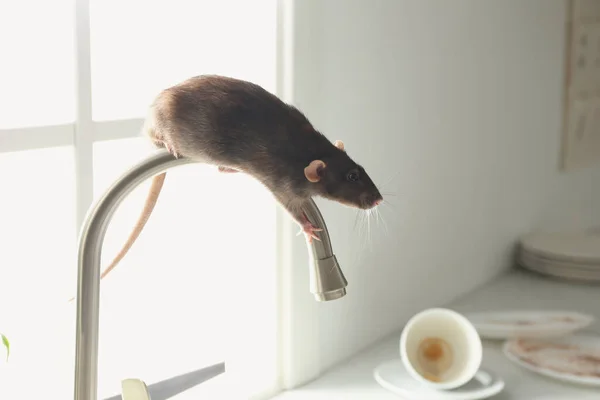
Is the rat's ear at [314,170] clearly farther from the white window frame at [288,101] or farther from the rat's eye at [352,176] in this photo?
the white window frame at [288,101]

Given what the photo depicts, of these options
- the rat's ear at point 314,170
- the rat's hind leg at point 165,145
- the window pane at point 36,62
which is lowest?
the rat's ear at point 314,170

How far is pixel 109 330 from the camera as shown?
125 centimetres

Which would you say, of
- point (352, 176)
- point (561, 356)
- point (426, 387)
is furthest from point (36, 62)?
point (561, 356)

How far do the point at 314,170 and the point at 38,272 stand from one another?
1.62 feet

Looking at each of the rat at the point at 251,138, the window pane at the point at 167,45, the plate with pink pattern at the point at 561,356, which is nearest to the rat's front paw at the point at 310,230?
the rat at the point at 251,138

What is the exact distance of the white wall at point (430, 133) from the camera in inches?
57.6

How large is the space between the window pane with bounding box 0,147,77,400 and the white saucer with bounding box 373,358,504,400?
0.53m

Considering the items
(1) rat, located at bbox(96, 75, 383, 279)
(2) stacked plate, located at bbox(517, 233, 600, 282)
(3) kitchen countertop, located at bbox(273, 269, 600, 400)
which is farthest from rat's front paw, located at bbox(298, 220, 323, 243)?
(2) stacked plate, located at bbox(517, 233, 600, 282)

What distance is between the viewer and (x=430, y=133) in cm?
177

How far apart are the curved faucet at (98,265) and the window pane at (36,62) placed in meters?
0.31

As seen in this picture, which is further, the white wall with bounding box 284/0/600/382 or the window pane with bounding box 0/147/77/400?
the white wall with bounding box 284/0/600/382

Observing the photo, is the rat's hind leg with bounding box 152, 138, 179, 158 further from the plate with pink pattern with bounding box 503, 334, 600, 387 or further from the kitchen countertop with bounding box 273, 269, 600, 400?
the plate with pink pattern with bounding box 503, 334, 600, 387

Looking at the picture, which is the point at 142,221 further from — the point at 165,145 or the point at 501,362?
the point at 501,362

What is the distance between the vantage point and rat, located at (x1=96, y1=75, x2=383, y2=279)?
792 mm
